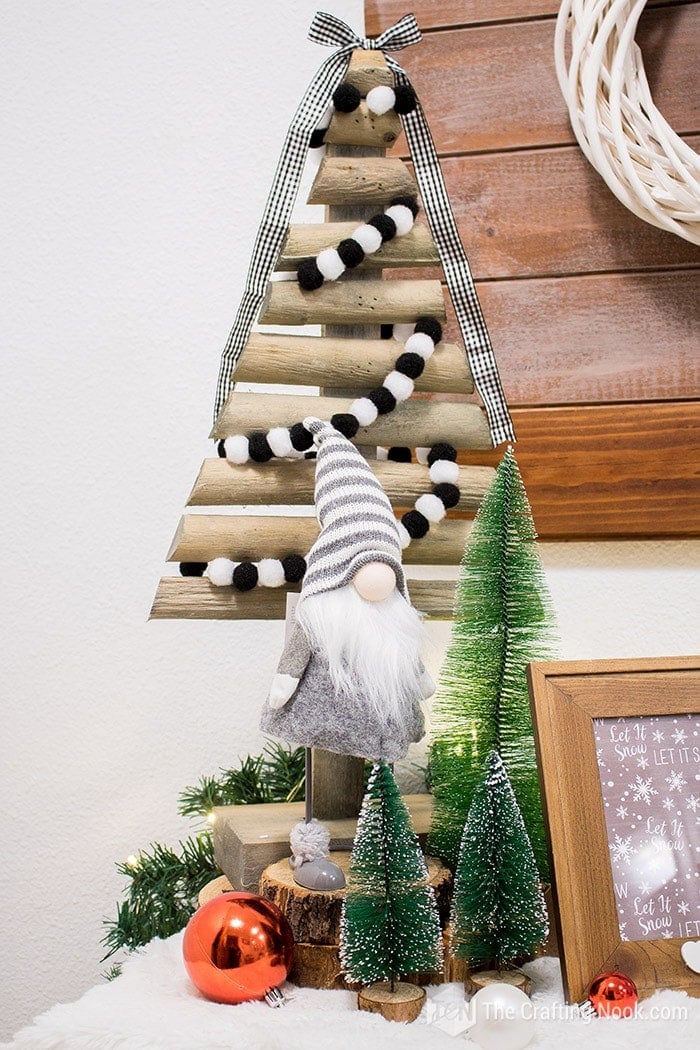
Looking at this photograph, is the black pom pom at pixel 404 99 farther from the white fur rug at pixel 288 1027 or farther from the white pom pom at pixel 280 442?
the white fur rug at pixel 288 1027

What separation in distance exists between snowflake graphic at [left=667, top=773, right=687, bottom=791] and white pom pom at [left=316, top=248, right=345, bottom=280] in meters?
0.53

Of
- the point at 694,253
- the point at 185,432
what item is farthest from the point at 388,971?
the point at 694,253

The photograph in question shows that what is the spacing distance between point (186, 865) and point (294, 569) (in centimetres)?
37

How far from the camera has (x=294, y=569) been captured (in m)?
0.84

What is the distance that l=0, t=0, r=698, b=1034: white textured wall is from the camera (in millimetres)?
1100

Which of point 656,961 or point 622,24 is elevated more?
point 622,24

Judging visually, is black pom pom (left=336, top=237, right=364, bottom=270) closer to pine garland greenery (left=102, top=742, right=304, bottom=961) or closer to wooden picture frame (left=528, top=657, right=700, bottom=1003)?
wooden picture frame (left=528, top=657, right=700, bottom=1003)

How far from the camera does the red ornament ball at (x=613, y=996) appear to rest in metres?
Answer: 0.62

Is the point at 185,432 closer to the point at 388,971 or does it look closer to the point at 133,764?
the point at 133,764

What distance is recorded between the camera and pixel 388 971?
649 millimetres

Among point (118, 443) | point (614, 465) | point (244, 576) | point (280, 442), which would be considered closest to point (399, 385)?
point (280, 442)

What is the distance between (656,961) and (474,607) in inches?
11.7

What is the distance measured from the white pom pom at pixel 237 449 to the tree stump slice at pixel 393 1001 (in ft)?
1.48

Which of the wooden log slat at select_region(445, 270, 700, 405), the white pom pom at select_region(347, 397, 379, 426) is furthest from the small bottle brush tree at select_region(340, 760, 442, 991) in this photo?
the wooden log slat at select_region(445, 270, 700, 405)
